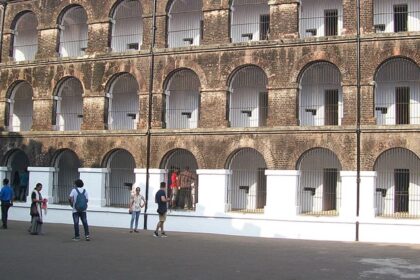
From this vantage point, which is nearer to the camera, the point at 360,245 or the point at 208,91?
the point at 360,245

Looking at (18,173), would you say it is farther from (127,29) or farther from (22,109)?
(127,29)

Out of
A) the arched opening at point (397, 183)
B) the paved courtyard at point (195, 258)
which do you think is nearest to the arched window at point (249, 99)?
the arched opening at point (397, 183)

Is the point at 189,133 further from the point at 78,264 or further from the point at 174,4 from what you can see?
the point at 78,264

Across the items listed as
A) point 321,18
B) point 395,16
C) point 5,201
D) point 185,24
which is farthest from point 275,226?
point 185,24

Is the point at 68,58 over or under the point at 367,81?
over

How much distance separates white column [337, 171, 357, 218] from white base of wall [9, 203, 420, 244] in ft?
1.14

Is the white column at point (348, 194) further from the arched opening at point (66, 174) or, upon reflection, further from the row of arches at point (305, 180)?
the arched opening at point (66, 174)

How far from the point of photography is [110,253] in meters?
14.9

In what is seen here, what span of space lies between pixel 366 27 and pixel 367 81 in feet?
7.09

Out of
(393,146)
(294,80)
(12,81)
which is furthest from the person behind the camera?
(12,81)

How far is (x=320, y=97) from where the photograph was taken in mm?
24328

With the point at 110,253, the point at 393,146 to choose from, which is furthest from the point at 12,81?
the point at 393,146

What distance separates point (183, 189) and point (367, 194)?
8171mm

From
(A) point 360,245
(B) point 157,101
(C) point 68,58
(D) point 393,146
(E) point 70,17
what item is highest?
(E) point 70,17
